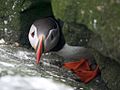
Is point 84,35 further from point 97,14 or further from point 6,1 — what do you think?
point 6,1

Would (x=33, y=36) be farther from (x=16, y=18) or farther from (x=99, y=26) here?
(x=99, y=26)

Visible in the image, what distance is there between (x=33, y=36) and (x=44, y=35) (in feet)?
0.61

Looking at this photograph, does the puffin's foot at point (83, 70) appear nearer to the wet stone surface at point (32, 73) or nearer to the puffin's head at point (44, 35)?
the wet stone surface at point (32, 73)

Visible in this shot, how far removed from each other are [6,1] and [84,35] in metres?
1.55

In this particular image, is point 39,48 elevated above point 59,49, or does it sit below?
above

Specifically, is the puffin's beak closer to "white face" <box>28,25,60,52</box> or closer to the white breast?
"white face" <box>28,25,60,52</box>

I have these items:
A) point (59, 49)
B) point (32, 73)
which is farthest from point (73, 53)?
point (32, 73)

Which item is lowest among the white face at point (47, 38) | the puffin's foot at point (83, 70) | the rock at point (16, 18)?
the puffin's foot at point (83, 70)

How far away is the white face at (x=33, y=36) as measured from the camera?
4264 mm

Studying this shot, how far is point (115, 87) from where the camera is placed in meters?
3.33

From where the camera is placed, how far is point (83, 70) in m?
4.33

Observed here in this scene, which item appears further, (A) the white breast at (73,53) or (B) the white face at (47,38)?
(A) the white breast at (73,53)

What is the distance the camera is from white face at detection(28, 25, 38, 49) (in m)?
4.26

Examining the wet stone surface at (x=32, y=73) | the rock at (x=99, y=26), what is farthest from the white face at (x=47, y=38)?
the rock at (x=99, y=26)
